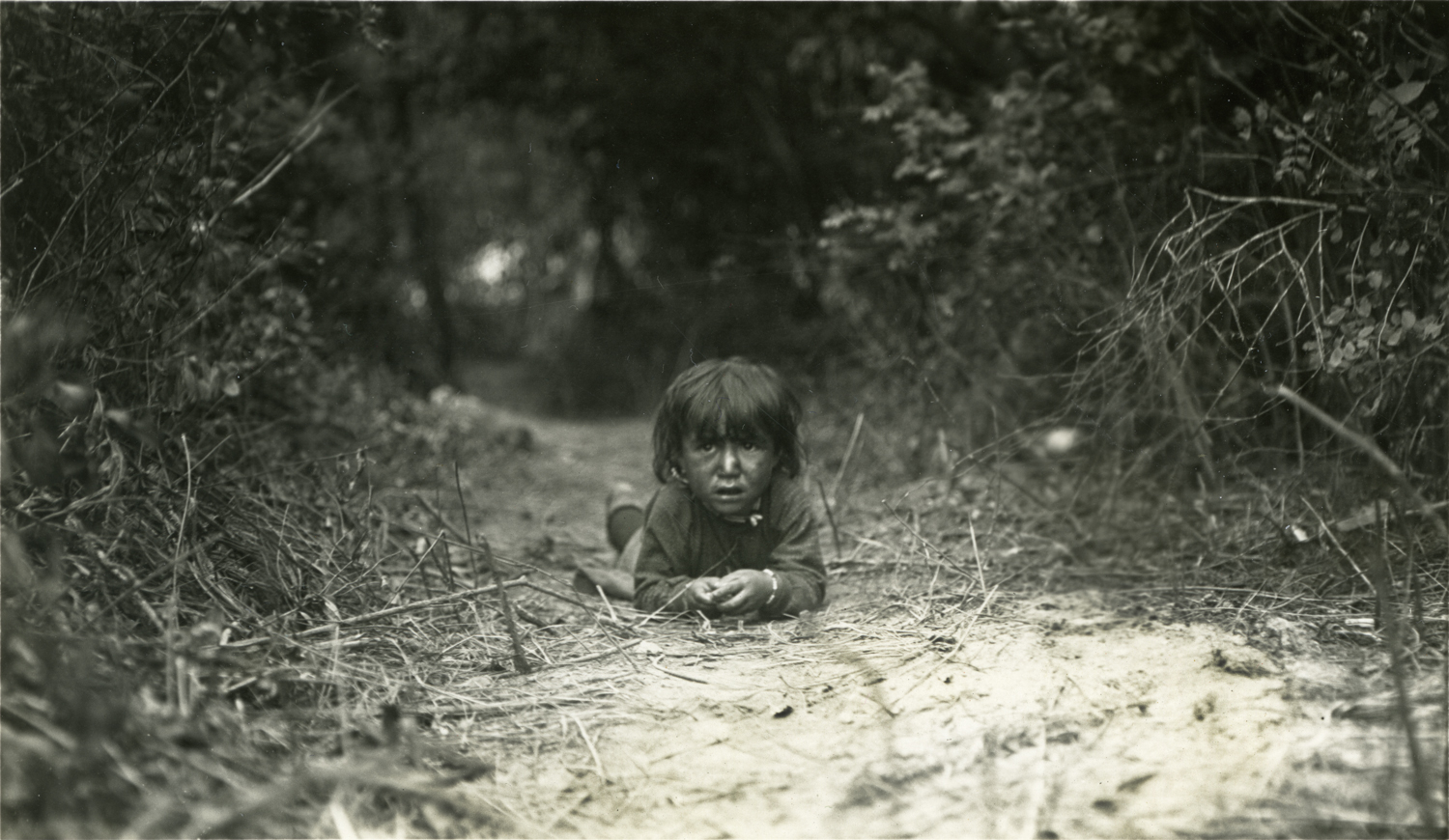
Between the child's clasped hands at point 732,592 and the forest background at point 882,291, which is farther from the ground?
→ the forest background at point 882,291

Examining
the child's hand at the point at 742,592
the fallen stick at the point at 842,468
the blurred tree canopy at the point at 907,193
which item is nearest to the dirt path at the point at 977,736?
the child's hand at the point at 742,592

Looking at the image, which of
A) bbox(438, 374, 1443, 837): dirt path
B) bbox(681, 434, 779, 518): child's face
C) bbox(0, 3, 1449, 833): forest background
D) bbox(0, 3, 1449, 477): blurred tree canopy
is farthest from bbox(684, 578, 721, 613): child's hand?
bbox(0, 3, 1449, 477): blurred tree canopy

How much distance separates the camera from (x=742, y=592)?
2.75 m

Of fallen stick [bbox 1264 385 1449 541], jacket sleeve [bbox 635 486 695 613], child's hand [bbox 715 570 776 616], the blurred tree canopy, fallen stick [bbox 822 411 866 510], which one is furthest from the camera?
fallen stick [bbox 822 411 866 510]

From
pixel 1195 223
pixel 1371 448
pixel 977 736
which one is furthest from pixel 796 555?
pixel 1371 448

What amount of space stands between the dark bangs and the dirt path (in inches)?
22.7

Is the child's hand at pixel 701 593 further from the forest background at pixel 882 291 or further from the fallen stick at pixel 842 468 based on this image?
the fallen stick at pixel 842 468

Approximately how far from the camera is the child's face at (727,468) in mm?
2846

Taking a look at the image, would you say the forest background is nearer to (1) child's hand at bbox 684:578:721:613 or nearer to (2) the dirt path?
(2) the dirt path

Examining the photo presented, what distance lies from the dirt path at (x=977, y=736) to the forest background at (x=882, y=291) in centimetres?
48

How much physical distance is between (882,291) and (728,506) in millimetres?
2522

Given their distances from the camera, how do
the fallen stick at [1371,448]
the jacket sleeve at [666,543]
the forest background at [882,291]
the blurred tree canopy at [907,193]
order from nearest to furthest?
the fallen stick at [1371,448]
the forest background at [882,291]
the blurred tree canopy at [907,193]
the jacket sleeve at [666,543]

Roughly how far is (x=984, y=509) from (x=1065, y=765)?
186 centimetres

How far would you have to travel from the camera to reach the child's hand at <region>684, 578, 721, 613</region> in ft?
9.12
